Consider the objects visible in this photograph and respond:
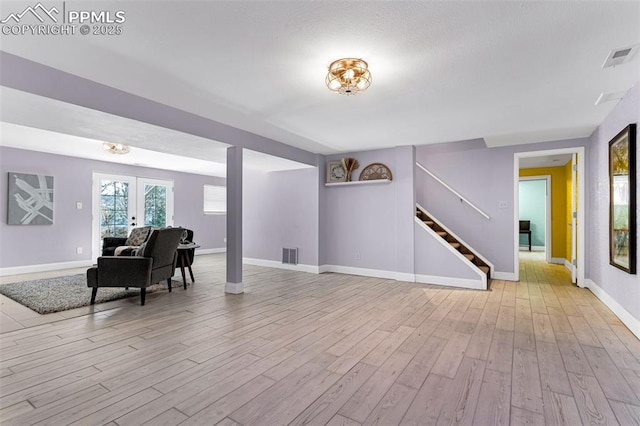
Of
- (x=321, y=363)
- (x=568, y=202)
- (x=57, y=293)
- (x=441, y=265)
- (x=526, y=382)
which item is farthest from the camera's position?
(x=568, y=202)

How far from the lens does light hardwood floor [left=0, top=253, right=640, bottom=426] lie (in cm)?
175

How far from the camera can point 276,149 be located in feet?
16.7

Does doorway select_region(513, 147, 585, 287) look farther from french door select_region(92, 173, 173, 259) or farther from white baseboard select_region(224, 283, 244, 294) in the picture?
french door select_region(92, 173, 173, 259)

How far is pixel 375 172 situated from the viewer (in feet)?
18.8

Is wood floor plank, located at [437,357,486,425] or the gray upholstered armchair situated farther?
the gray upholstered armchair

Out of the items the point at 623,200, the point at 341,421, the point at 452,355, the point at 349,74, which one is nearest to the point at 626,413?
the point at 452,355

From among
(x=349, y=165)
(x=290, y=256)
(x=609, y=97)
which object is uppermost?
(x=609, y=97)

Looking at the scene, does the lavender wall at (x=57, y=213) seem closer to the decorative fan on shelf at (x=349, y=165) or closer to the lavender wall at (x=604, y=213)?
the decorative fan on shelf at (x=349, y=165)

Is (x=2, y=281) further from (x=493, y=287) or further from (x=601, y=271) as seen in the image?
(x=601, y=271)

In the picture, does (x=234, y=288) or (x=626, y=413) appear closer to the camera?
(x=626, y=413)

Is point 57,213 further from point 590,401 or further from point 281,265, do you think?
point 590,401

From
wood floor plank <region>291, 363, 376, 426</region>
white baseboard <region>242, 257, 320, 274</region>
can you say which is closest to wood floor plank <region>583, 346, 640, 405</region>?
wood floor plank <region>291, 363, 376, 426</region>

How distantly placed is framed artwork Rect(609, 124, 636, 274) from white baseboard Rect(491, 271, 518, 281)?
182 centimetres

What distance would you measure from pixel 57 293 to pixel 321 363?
13.5 feet
